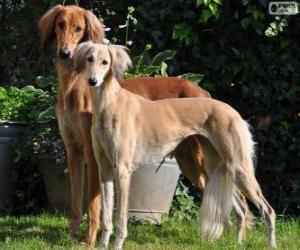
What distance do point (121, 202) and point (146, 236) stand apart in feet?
2.69

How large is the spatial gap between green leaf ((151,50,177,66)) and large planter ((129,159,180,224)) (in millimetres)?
928

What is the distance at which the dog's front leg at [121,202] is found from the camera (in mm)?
5133

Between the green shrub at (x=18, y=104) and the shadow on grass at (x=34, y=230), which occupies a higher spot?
the green shrub at (x=18, y=104)

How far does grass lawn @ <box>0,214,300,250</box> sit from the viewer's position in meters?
5.39

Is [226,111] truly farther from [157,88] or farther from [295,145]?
[295,145]

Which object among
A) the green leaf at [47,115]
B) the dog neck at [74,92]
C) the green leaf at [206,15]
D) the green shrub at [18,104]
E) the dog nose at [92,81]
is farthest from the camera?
the green shrub at [18,104]

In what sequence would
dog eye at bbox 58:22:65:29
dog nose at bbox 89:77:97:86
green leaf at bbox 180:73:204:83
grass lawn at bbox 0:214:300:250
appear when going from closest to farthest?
dog nose at bbox 89:77:97:86 < grass lawn at bbox 0:214:300:250 < dog eye at bbox 58:22:65:29 < green leaf at bbox 180:73:204:83

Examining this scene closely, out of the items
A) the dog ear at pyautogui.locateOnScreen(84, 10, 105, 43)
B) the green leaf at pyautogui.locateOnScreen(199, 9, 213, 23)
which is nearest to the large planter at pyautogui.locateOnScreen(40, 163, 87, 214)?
the dog ear at pyautogui.locateOnScreen(84, 10, 105, 43)

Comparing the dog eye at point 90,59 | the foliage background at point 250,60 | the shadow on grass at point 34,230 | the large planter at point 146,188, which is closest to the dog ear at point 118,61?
the dog eye at point 90,59

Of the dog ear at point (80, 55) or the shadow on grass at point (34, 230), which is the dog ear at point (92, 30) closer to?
the dog ear at point (80, 55)

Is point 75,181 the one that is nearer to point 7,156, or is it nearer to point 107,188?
point 107,188

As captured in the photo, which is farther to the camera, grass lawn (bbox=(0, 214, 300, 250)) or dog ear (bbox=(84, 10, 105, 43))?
dog ear (bbox=(84, 10, 105, 43))

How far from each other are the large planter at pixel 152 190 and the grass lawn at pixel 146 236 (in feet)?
0.39

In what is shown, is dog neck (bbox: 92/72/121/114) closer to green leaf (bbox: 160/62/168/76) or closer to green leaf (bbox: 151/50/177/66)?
green leaf (bbox: 151/50/177/66)
